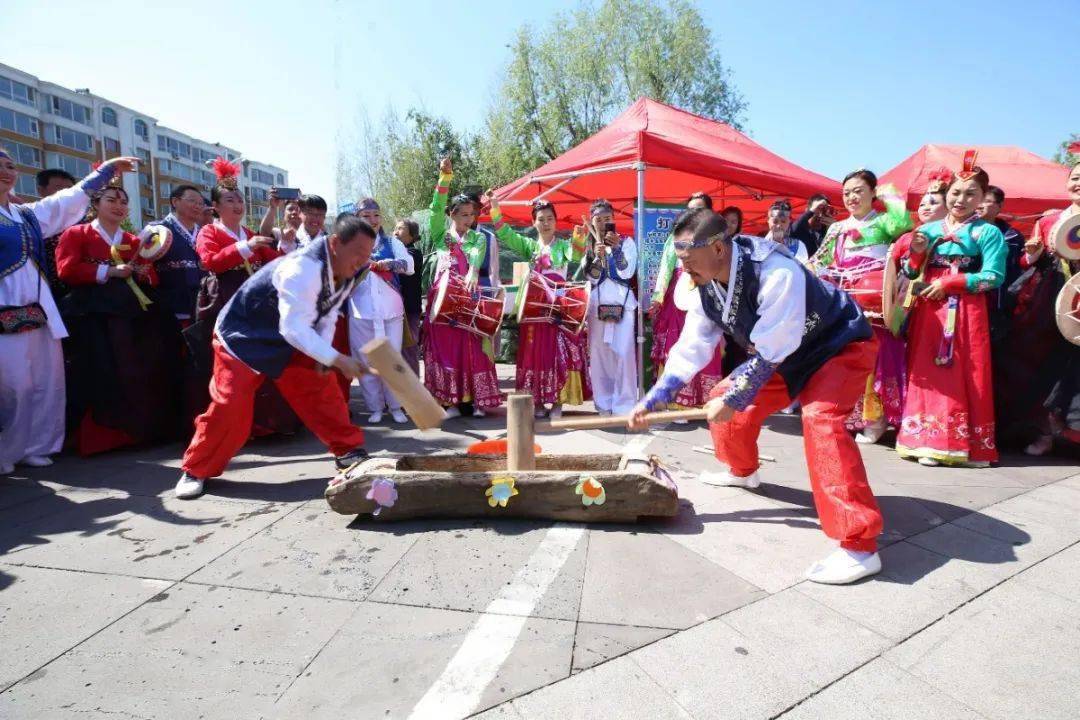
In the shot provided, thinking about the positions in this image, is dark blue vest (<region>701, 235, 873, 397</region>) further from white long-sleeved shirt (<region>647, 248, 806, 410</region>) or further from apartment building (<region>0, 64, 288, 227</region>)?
apartment building (<region>0, 64, 288, 227</region>)

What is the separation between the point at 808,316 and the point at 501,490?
5.24 feet

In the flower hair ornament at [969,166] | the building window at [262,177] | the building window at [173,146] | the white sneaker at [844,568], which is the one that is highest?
the building window at [262,177]

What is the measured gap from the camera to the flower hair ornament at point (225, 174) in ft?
15.2

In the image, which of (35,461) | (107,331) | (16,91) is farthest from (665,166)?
(16,91)

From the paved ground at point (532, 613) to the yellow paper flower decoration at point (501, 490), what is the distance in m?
0.16

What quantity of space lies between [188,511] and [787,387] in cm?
316

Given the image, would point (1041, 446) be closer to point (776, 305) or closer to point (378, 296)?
point (776, 305)

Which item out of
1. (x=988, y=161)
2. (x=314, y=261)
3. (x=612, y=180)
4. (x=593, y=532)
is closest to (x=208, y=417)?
(x=314, y=261)

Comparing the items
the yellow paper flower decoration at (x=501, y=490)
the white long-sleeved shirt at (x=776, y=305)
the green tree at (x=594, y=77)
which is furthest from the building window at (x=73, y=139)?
the white long-sleeved shirt at (x=776, y=305)

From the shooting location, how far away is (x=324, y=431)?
369cm

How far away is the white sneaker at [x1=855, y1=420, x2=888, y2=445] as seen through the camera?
4559mm

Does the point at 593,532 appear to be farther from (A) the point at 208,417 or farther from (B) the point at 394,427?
(B) the point at 394,427

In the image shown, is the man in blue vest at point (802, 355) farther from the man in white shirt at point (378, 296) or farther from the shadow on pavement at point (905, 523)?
the man in white shirt at point (378, 296)

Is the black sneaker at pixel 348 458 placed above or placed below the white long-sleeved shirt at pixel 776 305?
below
